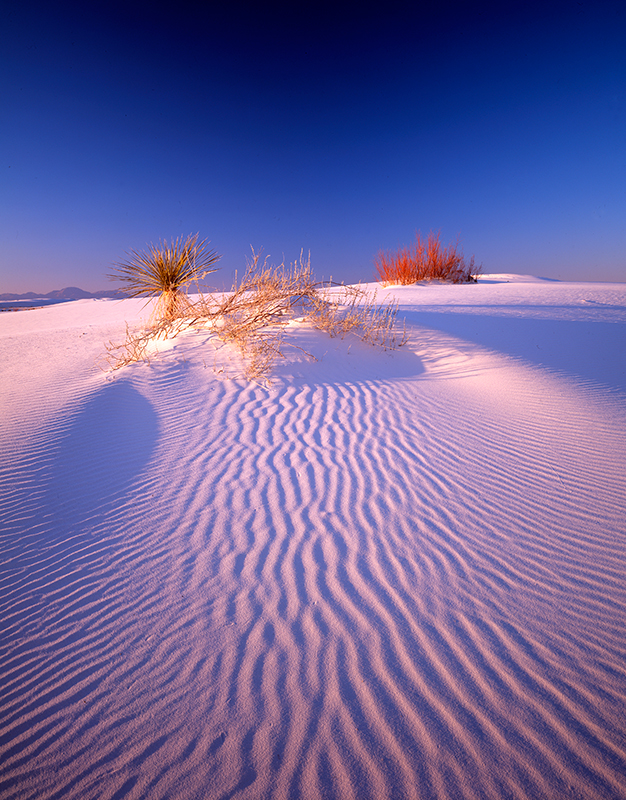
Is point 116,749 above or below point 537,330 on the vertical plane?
below

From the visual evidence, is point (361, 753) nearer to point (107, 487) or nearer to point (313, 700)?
point (313, 700)

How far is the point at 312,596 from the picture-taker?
6.29 ft

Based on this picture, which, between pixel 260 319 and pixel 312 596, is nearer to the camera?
pixel 312 596

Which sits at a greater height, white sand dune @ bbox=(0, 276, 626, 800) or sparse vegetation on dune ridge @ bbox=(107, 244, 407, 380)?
sparse vegetation on dune ridge @ bbox=(107, 244, 407, 380)

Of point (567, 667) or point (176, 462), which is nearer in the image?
point (567, 667)

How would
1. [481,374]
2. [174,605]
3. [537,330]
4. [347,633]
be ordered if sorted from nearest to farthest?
[347,633]
[174,605]
[481,374]
[537,330]

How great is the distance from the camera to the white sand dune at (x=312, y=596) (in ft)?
4.33

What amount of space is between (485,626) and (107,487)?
2.76 metres

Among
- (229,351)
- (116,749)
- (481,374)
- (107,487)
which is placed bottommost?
(116,749)

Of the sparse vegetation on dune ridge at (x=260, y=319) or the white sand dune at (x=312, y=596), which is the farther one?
the sparse vegetation on dune ridge at (x=260, y=319)

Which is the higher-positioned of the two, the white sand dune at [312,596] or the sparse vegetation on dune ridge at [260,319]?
the sparse vegetation on dune ridge at [260,319]

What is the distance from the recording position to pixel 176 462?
10.0ft

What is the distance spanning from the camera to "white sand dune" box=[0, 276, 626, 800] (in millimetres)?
1320

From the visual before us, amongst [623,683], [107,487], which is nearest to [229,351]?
[107,487]
